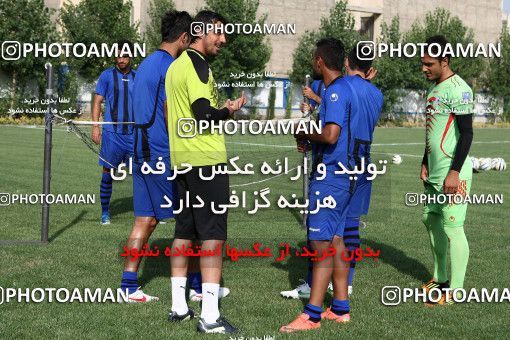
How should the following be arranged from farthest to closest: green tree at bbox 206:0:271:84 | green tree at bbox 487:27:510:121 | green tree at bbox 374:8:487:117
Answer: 1. green tree at bbox 487:27:510:121
2. green tree at bbox 374:8:487:117
3. green tree at bbox 206:0:271:84

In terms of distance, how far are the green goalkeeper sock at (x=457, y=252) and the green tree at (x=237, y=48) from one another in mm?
41727

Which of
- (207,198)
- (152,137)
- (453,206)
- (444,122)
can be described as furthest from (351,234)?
(152,137)

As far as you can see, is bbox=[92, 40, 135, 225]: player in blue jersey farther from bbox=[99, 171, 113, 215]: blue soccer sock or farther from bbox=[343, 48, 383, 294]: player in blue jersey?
bbox=[343, 48, 383, 294]: player in blue jersey

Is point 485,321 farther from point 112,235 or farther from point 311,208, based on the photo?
point 112,235

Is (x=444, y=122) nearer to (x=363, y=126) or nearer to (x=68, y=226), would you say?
(x=363, y=126)

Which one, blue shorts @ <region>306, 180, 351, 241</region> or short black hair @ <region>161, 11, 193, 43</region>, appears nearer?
blue shorts @ <region>306, 180, 351, 241</region>

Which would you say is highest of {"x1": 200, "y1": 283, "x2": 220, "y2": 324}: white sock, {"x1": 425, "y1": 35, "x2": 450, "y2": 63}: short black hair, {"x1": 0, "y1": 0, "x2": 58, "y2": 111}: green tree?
{"x1": 0, "y1": 0, "x2": 58, "y2": 111}: green tree

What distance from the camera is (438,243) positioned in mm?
7203

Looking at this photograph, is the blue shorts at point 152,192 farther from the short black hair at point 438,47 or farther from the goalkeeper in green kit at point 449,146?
the short black hair at point 438,47

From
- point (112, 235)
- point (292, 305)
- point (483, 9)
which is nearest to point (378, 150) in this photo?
point (112, 235)

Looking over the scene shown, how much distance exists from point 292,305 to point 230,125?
1.87 m

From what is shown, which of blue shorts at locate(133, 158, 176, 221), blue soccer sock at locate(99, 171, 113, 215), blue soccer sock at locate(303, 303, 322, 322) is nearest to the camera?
blue soccer sock at locate(303, 303, 322, 322)

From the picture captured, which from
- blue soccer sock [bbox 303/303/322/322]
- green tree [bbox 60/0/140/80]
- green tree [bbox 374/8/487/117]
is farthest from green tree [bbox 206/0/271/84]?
blue soccer sock [bbox 303/303/322/322]

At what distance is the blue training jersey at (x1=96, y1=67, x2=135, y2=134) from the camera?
1031 cm
